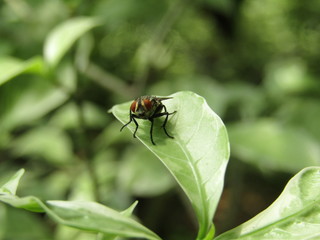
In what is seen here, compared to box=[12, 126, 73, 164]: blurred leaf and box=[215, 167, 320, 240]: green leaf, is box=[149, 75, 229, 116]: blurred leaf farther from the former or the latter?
box=[215, 167, 320, 240]: green leaf

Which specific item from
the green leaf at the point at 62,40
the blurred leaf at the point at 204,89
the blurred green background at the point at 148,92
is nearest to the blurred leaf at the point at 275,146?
the blurred green background at the point at 148,92

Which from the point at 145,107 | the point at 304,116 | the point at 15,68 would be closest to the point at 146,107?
the point at 145,107

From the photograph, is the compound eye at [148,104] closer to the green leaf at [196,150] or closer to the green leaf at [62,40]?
the green leaf at [196,150]

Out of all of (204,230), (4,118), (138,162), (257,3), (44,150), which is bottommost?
(44,150)

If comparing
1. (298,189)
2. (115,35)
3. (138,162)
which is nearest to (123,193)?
(138,162)

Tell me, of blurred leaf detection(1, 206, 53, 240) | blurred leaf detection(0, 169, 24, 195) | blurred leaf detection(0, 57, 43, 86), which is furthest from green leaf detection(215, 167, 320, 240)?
blurred leaf detection(1, 206, 53, 240)

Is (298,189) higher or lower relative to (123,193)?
higher

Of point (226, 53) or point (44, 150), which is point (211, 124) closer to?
point (44, 150)

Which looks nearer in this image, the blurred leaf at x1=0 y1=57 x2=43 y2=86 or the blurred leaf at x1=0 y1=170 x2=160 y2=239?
the blurred leaf at x1=0 y1=170 x2=160 y2=239
